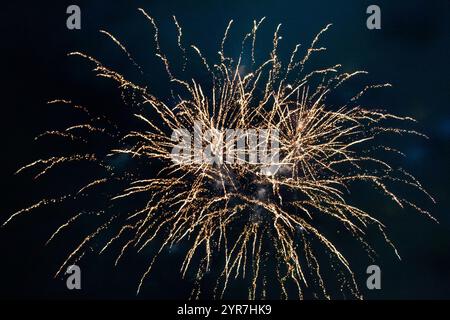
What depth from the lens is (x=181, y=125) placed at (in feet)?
36.6
